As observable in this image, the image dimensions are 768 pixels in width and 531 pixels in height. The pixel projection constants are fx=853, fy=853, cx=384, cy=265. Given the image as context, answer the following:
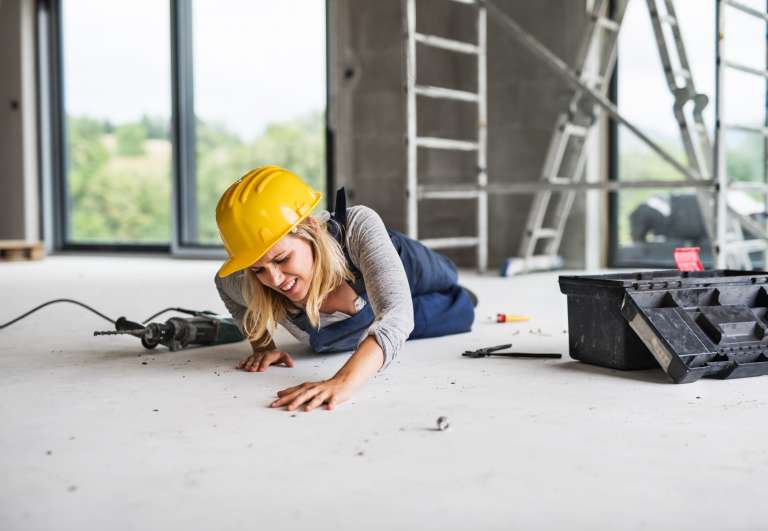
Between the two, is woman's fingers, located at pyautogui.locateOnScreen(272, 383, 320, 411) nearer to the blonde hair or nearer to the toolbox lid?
the blonde hair

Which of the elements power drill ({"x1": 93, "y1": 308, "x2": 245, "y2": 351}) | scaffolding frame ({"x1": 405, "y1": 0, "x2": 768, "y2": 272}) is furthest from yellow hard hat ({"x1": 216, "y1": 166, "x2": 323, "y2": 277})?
scaffolding frame ({"x1": 405, "y1": 0, "x2": 768, "y2": 272})

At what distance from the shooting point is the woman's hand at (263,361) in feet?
7.30

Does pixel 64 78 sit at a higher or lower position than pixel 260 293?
higher

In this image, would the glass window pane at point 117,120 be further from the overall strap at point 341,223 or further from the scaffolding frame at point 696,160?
the overall strap at point 341,223

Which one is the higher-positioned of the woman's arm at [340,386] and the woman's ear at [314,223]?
the woman's ear at [314,223]

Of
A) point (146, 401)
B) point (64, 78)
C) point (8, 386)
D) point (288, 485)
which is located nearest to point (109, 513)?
point (288, 485)

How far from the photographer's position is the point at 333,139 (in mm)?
6477

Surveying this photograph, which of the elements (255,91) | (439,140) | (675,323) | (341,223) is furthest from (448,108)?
(675,323)

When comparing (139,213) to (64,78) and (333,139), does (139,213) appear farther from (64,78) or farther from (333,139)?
(333,139)

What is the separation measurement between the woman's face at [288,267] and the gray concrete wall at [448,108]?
11.2 ft

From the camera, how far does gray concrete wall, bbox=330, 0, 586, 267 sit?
549cm

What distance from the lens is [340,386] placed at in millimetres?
1777

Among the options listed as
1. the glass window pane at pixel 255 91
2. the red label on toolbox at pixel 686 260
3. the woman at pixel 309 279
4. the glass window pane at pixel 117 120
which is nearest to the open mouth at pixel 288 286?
the woman at pixel 309 279

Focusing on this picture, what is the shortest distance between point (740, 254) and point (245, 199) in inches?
131
